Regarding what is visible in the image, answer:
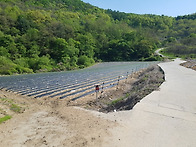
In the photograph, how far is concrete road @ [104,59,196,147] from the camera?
4.12m

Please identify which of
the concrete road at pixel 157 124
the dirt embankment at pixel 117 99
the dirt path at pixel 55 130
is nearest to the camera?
the concrete road at pixel 157 124

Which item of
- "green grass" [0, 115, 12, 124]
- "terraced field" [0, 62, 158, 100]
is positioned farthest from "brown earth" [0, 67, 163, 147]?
"terraced field" [0, 62, 158, 100]

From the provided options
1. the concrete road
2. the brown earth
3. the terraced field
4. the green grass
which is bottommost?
the terraced field

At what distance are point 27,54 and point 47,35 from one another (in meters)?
9.33

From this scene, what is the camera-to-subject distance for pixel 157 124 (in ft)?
16.7

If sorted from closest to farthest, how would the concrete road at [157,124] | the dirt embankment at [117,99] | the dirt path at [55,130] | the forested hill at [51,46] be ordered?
the concrete road at [157,124] < the dirt path at [55,130] < the dirt embankment at [117,99] < the forested hill at [51,46]

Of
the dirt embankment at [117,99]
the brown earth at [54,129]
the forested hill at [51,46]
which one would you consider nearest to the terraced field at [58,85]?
the dirt embankment at [117,99]

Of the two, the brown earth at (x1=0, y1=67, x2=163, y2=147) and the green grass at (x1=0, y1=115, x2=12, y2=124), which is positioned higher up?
the brown earth at (x1=0, y1=67, x2=163, y2=147)

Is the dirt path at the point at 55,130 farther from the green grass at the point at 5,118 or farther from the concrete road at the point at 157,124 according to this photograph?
the concrete road at the point at 157,124

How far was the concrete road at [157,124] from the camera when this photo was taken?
4125 millimetres

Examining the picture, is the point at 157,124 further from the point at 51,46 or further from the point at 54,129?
the point at 51,46

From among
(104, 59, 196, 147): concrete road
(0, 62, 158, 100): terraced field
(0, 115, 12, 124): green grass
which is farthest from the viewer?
(0, 62, 158, 100): terraced field

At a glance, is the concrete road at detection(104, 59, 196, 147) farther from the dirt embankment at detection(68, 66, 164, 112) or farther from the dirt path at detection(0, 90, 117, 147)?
the dirt embankment at detection(68, 66, 164, 112)

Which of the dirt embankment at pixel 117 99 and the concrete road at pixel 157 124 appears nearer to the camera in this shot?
the concrete road at pixel 157 124
